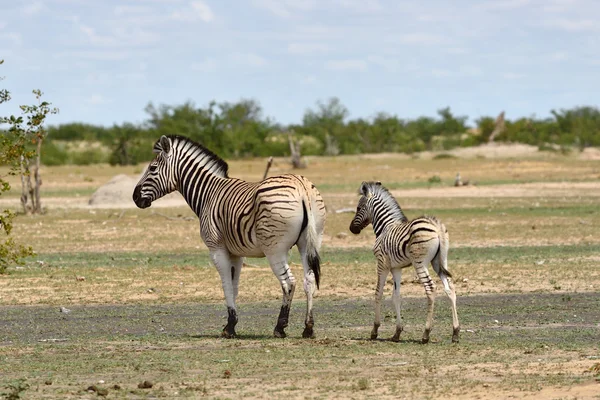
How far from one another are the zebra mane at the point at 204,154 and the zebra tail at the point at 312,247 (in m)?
1.79

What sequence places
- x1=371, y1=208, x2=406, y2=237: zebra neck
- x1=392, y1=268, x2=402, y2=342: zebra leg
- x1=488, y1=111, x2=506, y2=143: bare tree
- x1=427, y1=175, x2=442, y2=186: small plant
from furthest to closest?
x1=488, y1=111, x2=506, y2=143: bare tree < x1=427, y1=175, x2=442, y2=186: small plant < x1=371, y1=208, x2=406, y2=237: zebra neck < x1=392, y1=268, x2=402, y2=342: zebra leg

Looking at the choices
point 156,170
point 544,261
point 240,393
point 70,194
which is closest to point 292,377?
point 240,393

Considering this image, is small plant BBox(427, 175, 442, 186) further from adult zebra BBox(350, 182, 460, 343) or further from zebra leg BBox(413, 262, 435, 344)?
zebra leg BBox(413, 262, 435, 344)

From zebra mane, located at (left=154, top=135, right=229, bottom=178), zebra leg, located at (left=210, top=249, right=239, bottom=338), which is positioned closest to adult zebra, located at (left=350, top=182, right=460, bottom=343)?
zebra leg, located at (left=210, top=249, right=239, bottom=338)

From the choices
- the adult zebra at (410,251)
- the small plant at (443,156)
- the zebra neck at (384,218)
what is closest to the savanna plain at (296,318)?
the adult zebra at (410,251)

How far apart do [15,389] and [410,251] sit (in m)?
4.72

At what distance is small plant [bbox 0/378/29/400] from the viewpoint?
880cm

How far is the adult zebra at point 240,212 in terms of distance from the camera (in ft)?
40.8

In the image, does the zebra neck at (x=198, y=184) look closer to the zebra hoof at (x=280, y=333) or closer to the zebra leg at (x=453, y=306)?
the zebra hoof at (x=280, y=333)

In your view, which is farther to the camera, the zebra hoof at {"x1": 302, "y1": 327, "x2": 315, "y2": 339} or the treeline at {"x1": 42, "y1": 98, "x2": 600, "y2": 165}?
the treeline at {"x1": 42, "y1": 98, "x2": 600, "y2": 165}

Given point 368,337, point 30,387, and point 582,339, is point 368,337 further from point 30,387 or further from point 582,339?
point 30,387

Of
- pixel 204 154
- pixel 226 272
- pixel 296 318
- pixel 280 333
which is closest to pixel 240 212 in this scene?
pixel 226 272

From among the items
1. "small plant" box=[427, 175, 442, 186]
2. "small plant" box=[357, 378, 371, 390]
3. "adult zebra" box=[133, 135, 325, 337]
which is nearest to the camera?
"small plant" box=[357, 378, 371, 390]

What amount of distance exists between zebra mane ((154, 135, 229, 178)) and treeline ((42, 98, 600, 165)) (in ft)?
164
